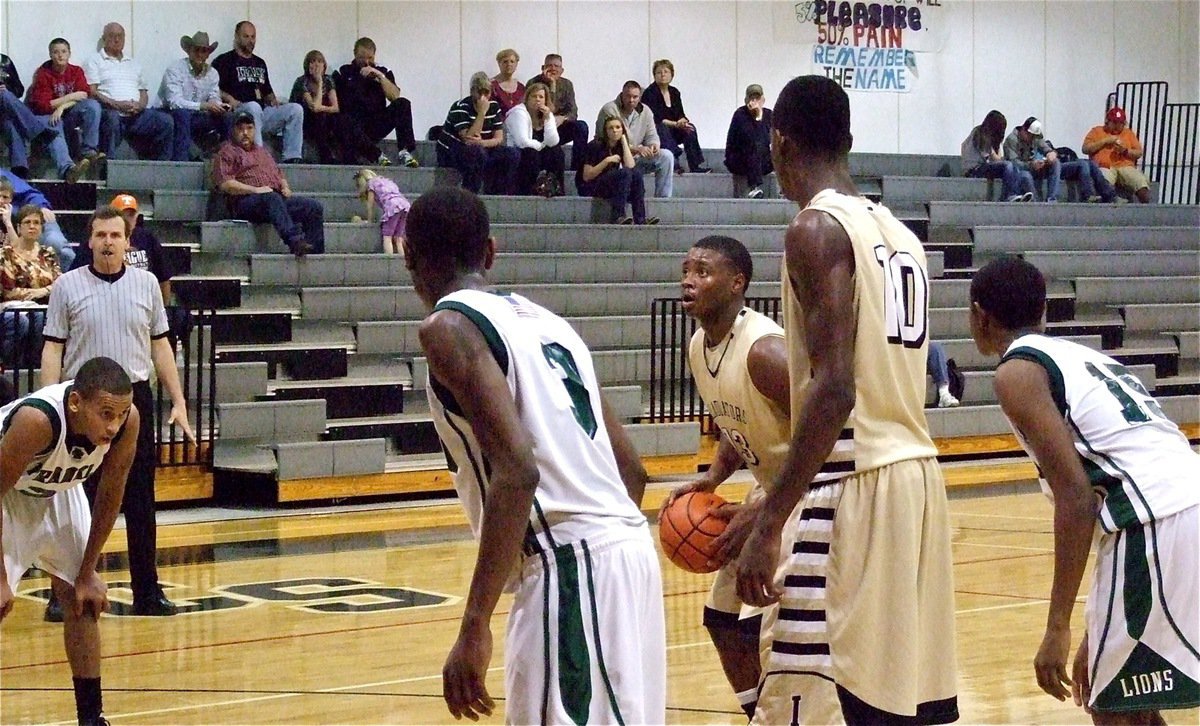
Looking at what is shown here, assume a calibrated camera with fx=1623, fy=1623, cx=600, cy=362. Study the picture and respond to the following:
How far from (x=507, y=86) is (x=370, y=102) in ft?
4.37

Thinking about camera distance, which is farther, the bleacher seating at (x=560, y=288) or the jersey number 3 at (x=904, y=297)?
the bleacher seating at (x=560, y=288)

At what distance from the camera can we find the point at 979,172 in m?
18.5

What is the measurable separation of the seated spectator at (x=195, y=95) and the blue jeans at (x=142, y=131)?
13 cm

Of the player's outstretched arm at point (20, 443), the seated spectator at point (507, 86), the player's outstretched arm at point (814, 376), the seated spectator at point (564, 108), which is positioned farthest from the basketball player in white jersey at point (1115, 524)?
the seated spectator at point (507, 86)

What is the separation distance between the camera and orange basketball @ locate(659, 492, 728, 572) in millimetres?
4098

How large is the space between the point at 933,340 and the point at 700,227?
2430mm

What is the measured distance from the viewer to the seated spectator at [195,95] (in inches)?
545

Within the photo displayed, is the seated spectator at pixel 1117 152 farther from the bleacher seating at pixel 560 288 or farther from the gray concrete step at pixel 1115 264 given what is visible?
the gray concrete step at pixel 1115 264

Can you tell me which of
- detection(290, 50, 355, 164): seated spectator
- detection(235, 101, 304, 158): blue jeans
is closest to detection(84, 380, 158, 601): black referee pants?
detection(235, 101, 304, 158): blue jeans

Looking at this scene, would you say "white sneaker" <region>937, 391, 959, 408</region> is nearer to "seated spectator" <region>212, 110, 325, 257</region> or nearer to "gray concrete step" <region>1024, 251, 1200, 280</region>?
"gray concrete step" <region>1024, 251, 1200, 280</region>

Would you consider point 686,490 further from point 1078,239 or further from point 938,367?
point 1078,239

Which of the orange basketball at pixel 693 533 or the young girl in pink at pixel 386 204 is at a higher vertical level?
the young girl in pink at pixel 386 204

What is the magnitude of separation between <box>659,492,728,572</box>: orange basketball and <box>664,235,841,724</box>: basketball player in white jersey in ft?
0.19

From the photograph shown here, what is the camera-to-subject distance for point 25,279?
10.2 metres
